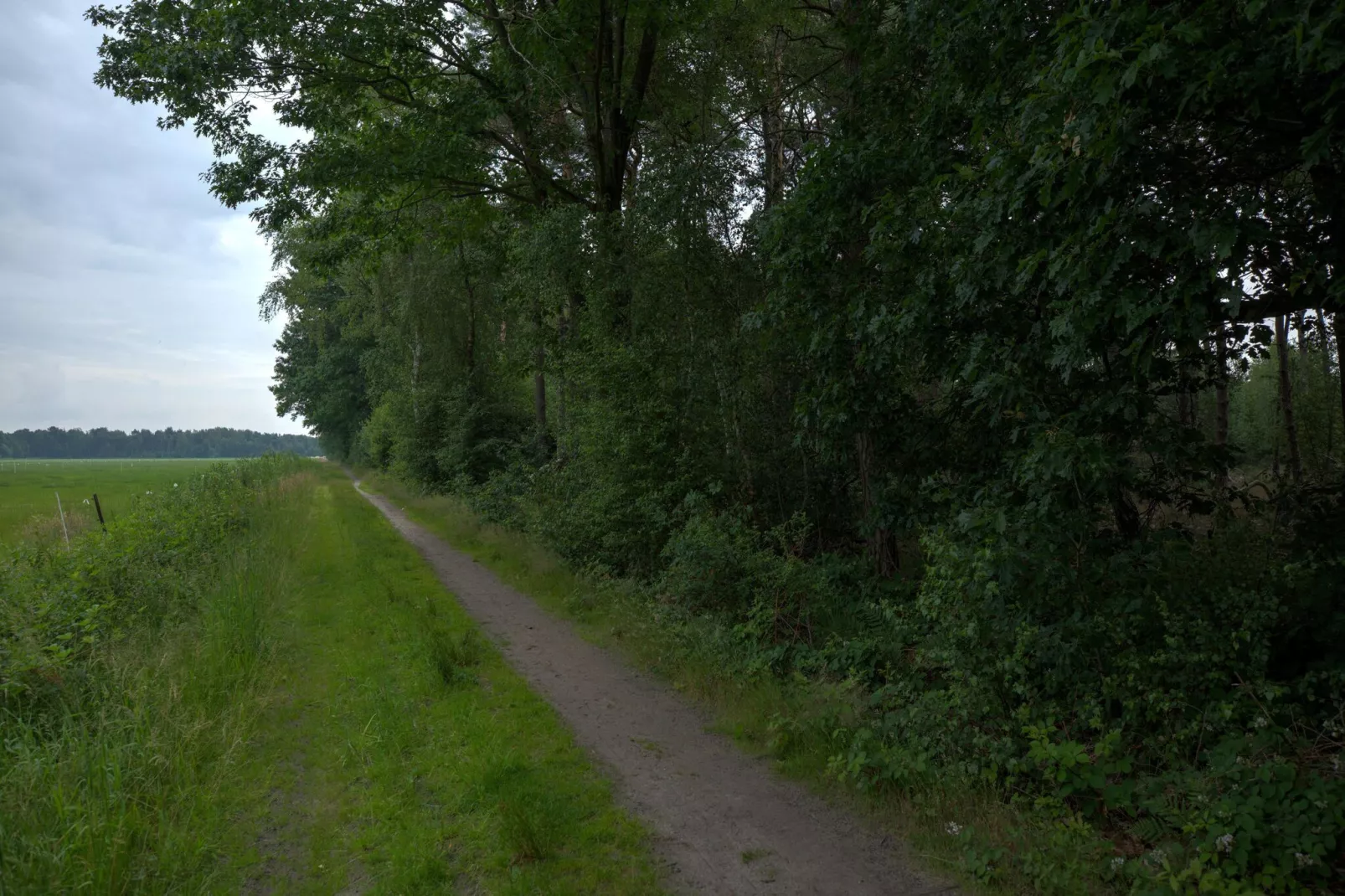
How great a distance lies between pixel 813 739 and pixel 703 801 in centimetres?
103

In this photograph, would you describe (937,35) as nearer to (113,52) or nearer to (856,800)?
(856,800)

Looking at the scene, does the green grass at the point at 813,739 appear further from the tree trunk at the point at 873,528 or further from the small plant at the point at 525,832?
the tree trunk at the point at 873,528

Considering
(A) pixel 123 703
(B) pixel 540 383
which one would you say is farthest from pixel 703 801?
(B) pixel 540 383

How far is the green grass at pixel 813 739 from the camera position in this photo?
3.92 meters

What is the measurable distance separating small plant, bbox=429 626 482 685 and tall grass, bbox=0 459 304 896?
1.73m

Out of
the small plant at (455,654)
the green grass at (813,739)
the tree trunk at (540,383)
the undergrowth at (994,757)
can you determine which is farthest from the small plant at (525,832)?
the tree trunk at (540,383)

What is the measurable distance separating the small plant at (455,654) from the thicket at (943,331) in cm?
240

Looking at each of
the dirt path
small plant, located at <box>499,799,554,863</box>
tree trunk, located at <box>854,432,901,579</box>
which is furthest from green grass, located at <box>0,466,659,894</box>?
tree trunk, located at <box>854,432,901,579</box>

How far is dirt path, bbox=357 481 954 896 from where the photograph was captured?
164 inches

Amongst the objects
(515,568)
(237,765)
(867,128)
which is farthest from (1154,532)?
(515,568)

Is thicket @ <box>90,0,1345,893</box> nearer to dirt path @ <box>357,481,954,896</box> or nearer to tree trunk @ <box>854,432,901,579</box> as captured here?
tree trunk @ <box>854,432,901,579</box>

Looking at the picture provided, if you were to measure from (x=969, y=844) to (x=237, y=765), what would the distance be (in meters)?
5.27

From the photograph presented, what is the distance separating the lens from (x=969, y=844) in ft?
13.9

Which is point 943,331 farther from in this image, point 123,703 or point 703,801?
point 123,703
